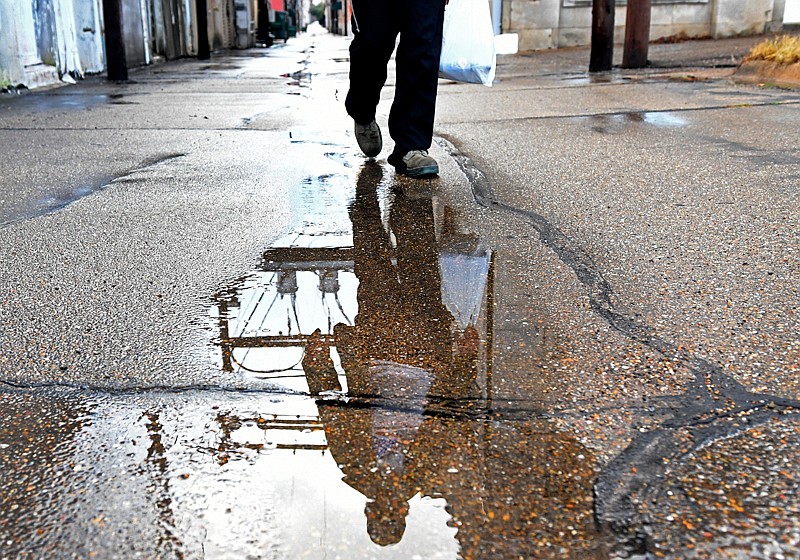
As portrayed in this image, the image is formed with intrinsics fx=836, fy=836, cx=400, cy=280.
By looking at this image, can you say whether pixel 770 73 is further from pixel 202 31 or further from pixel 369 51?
pixel 202 31

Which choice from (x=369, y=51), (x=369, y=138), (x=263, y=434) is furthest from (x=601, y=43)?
(x=263, y=434)

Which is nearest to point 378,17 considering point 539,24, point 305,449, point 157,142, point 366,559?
point 157,142

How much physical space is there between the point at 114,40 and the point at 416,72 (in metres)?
6.84

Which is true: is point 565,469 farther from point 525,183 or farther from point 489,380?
point 525,183

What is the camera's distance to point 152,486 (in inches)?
52.5

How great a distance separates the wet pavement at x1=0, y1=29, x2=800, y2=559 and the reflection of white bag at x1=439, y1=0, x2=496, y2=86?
461 mm

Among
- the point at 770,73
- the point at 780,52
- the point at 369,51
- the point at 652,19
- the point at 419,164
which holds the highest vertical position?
the point at 652,19

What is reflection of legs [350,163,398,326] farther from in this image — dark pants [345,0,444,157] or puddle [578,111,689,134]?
puddle [578,111,689,134]

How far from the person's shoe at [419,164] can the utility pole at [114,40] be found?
6385 mm

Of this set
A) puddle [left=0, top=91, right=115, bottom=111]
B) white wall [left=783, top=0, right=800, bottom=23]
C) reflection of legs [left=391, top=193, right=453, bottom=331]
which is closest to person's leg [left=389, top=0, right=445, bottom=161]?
reflection of legs [left=391, top=193, right=453, bottom=331]

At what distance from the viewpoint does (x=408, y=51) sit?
3502 mm

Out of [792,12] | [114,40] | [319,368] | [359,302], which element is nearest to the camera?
[319,368]

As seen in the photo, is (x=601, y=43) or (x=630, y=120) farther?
(x=601, y=43)

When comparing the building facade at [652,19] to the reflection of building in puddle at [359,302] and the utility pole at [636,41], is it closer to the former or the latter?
the utility pole at [636,41]
